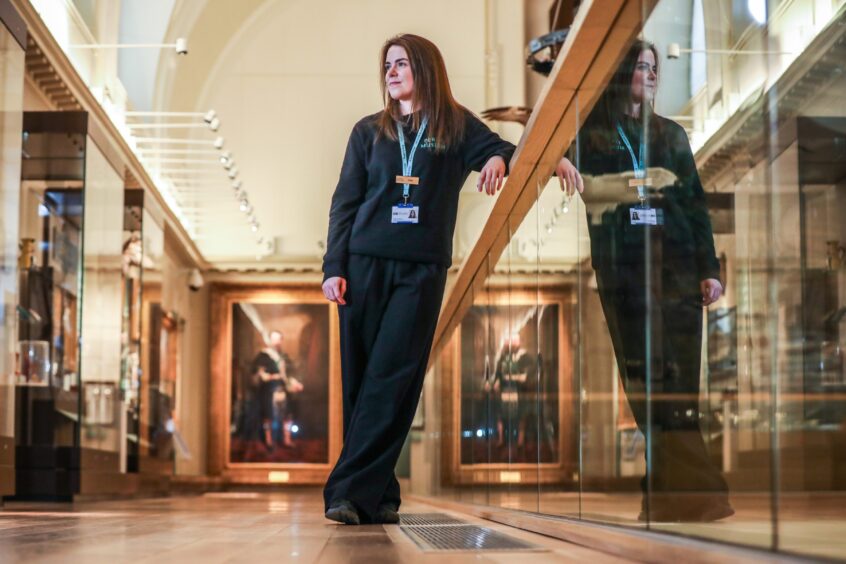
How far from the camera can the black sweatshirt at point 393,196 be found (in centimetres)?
384

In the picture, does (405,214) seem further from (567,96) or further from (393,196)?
(567,96)

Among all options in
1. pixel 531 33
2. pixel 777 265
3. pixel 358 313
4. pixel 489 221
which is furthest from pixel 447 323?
pixel 531 33

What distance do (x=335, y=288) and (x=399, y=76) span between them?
0.74m

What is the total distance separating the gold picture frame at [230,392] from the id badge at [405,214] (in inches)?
599

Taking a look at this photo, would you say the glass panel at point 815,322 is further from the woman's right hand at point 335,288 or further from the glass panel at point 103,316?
the glass panel at point 103,316

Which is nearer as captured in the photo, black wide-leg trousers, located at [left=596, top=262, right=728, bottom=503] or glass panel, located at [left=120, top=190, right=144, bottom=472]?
black wide-leg trousers, located at [left=596, top=262, right=728, bottom=503]

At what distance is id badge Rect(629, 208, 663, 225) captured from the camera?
220 centimetres

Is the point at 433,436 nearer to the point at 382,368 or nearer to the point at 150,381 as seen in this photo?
the point at 150,381

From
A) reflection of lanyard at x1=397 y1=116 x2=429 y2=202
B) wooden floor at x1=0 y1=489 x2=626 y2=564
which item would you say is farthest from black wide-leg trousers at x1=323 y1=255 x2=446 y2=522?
wooden floor at x1=0 y1=489 x2=626 y2=564

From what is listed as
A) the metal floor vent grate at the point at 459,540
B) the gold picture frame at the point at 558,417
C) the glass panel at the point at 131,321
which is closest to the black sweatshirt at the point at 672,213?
the metal floor vent grate at the point at 459,540

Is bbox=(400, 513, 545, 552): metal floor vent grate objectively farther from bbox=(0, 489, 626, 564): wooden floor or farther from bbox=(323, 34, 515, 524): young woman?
bbox=(323, 34, 515, 524): young woman

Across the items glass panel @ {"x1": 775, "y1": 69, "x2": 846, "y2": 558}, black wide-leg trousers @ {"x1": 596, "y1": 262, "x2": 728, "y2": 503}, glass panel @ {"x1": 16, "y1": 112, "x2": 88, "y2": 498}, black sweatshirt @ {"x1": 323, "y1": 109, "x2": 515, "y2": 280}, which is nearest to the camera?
glass panel @ {"x1": 775, "y1": 69, "x2": 846, "y2": 558}

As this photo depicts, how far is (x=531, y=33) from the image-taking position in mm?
18875

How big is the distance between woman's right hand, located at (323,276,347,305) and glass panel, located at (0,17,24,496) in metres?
3.29
